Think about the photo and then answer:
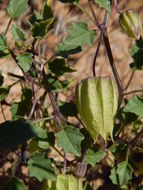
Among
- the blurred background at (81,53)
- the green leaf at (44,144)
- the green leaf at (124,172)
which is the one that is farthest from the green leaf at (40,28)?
the blurred background at (81,53)

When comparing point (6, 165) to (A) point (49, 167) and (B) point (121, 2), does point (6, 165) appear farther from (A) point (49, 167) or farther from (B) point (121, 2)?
(B) point (121, 2)

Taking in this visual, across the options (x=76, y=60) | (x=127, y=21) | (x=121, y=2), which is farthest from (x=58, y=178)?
(x=121, y=2)

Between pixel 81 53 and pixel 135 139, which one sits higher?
pixel 135 139

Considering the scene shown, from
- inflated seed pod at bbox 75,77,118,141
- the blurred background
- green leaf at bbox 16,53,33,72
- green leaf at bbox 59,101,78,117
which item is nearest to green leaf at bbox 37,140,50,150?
green leaf at bbox 59,101,78,117

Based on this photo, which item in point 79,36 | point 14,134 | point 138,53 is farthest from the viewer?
point 138,53

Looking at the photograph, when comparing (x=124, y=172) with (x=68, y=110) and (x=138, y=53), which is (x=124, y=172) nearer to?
(x=68, y=110)

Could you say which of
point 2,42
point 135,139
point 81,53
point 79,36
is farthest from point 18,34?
point 81,53

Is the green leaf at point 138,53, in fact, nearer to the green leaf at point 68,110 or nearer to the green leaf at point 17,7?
the green leaf at point 68,110
